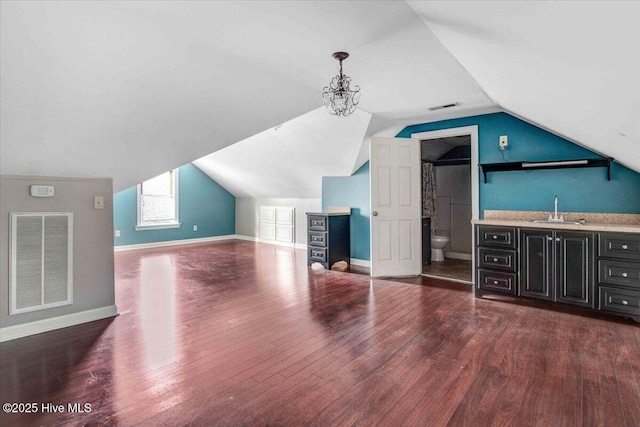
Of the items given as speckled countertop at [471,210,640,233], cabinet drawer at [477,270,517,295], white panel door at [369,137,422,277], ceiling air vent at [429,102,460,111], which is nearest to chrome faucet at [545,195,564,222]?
speckled countertop at [471,210,640,233]

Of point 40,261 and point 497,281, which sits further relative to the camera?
point 497,281

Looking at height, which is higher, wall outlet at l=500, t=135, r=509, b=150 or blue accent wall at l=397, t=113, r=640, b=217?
wall outlet at l=500, t=135, r=509, b=150

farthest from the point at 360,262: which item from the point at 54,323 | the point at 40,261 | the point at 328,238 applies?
the point at 40,261

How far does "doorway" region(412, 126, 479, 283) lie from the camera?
242 inches

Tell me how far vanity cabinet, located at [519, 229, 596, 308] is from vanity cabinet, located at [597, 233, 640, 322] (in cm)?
8

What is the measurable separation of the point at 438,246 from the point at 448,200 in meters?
1.07

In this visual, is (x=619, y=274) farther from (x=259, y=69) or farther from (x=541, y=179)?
(x=259, y=69)

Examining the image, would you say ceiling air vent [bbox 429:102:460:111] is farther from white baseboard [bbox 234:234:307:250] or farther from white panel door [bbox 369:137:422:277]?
white baseboard [bbox 234:234:307:250]

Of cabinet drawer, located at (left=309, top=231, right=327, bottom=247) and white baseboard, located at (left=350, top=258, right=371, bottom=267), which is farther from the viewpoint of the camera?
white baseboard, located at (left=350, top=258, right=371, bottom=267)

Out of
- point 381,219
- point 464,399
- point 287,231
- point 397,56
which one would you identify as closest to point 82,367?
point 464,399

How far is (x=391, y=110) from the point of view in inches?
173

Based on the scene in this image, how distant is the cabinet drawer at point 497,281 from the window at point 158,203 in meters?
6.96

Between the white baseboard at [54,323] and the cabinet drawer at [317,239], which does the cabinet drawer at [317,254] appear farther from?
the white baseboard at [54,323]

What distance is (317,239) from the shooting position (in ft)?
18.9
